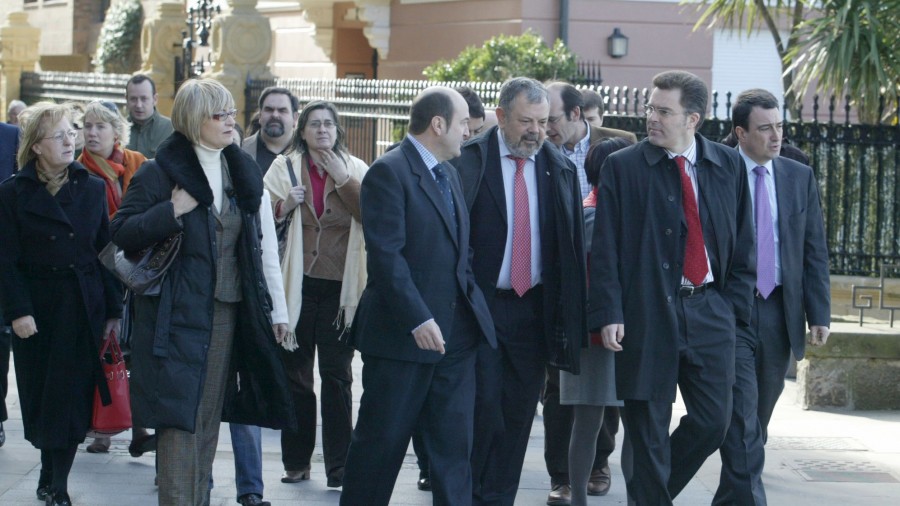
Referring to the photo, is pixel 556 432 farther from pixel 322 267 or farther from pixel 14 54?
pixel 14 54

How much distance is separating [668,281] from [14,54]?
75.5ft

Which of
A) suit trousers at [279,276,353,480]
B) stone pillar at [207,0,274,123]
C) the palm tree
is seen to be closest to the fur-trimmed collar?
suit trousers at [279,276,353,480]

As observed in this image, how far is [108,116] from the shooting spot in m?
7.70

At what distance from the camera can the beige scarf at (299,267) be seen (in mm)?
7172

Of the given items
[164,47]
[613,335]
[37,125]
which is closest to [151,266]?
[37,125]

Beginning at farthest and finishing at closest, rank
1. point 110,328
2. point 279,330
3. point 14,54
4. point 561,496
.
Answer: point 14,54, point 561,496, point 110,328, point 279,330

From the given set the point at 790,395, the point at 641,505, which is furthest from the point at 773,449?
the point at 641,505

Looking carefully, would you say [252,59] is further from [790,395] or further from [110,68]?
[110,68]

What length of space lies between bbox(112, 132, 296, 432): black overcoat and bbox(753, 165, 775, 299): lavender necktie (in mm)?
2197

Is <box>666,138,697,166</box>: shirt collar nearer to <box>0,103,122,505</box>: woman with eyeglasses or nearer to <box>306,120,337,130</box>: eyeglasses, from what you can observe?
<box>306,120,337,130</box>: eyeglasses

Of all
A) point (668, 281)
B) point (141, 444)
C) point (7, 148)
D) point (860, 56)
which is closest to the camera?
point (668, 281)

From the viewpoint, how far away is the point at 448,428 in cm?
577

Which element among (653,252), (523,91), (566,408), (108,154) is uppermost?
(523,91)

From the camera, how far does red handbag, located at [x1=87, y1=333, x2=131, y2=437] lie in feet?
22.2
